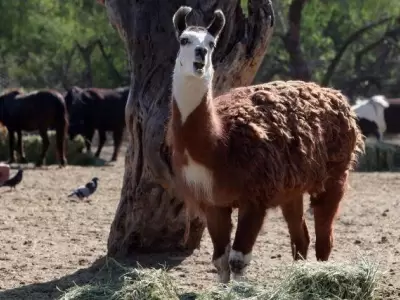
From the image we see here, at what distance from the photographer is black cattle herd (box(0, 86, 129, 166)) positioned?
19.7m

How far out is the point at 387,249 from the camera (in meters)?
8.73

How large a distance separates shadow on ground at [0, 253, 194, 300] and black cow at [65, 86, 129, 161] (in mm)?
13871

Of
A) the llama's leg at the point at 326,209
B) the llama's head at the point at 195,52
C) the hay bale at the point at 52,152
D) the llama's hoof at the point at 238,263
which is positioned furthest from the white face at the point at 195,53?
the hay bale at the point at 52,152

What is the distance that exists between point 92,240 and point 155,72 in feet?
7.45

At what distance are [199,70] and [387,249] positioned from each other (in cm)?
363

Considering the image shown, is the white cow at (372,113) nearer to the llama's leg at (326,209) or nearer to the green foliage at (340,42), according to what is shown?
the green foliage at (340,42)

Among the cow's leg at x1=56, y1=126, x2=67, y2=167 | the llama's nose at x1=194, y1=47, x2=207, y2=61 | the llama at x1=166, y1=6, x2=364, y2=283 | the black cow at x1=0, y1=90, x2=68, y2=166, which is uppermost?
the llama's nose at x1=194, y1=47, x2=207, y2=61

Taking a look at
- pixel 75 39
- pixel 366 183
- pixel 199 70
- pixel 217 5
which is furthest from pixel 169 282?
pixel 75 39

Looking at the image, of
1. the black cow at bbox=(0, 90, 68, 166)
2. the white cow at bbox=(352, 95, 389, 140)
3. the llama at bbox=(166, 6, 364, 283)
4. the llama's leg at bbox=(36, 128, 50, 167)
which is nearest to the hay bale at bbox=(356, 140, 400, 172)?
the white cow at bbox=(352, 95, 389, 140)

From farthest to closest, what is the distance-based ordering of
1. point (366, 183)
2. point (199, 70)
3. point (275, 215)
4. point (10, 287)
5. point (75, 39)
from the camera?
point (75, 39) < point (366, 183) < point (275, 215) < point (10, 287) < point (199, 70)

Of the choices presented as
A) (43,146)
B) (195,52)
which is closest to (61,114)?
(43,146)

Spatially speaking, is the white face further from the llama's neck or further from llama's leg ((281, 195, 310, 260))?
llama's leg ((281, 195, 310, 260))

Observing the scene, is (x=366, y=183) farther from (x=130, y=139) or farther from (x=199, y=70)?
(x=199, y=70)

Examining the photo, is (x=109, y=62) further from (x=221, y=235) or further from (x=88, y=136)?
(x=221, y=235)
